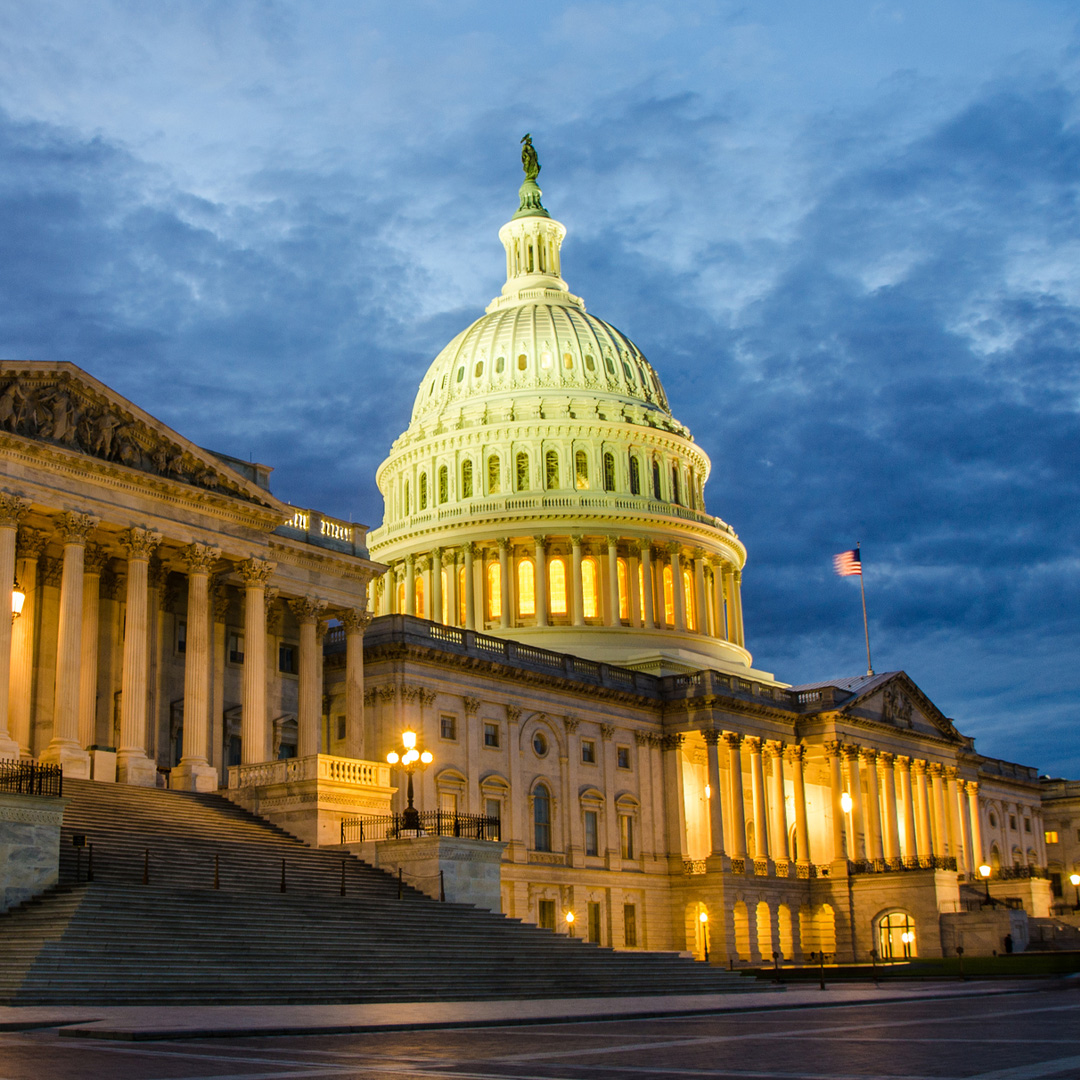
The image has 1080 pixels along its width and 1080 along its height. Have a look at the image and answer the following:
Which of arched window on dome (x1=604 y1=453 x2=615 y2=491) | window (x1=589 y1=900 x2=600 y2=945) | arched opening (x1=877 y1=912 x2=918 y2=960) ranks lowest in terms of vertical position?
arched opening (x1=877 y1=912 x2=918 y2=960)

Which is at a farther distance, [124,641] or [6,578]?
[124,641]

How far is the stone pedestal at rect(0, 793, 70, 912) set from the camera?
35906mm

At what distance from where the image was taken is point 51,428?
49156 mm

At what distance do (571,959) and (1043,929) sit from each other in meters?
56.5

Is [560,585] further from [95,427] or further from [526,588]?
[95,427]

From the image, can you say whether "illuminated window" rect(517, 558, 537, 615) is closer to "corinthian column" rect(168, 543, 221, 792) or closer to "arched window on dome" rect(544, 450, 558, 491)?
"arched window on dome" rect(544, 450, 558, 491)

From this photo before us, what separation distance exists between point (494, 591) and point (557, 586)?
440cm

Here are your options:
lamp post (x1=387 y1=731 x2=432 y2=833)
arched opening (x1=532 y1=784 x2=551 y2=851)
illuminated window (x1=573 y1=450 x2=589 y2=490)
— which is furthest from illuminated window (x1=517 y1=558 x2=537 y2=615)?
lamp post (x1=387 y1=731 x2=432 y2=833)

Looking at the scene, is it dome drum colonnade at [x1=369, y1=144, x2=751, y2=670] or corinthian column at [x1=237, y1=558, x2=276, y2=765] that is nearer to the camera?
corinthian column at [x1=237, y1=558, x2=276, y2=765]

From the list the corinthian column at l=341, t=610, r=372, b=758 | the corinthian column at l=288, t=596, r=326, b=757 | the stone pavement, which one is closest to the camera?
the stone pavement

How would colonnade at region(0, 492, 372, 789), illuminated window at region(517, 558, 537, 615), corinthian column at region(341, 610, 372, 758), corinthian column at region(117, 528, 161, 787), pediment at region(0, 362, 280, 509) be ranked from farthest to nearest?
Result: illuminated window at region(517, 558, 537, 615) → corinthian column at region(341, 610, 372, 758) → corinthian column at region(117, 528, 161, 787) → pediment at region(0, 362, 280, 509) → colonnade at region(0, 492, 372, 789)

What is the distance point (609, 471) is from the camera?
106 meters

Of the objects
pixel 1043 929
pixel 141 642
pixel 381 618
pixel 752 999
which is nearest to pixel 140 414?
pixel 141 642

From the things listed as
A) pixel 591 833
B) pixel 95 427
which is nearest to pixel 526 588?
pixel 591 833
